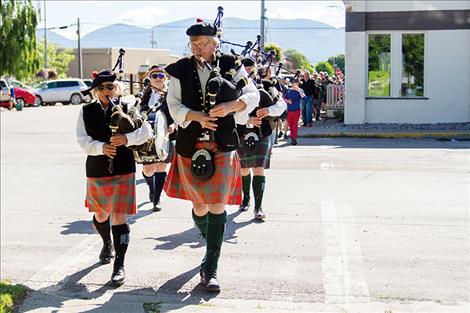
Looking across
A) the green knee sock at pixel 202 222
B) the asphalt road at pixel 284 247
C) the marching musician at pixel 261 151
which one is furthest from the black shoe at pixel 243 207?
the green knee sock at pixel 202 222

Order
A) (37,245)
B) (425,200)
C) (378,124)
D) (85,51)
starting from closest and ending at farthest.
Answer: (37,245)
(425,200)
(378,124)
(85,51)

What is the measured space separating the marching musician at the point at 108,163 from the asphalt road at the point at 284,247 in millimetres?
466

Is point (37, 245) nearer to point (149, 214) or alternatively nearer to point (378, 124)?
point (149, 214)

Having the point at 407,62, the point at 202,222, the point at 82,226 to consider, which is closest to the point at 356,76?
the point at 407,62

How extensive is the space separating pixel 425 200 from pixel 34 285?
5.45 metres

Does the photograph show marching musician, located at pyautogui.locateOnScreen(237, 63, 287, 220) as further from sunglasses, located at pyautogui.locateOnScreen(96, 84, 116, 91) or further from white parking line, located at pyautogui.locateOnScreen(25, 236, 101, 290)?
sunglasses, located at pyautogui.locateOnScreen(96, 84, 116, 91)

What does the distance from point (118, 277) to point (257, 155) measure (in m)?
2.89

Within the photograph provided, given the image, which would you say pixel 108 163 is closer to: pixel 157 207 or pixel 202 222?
pixel 202 222

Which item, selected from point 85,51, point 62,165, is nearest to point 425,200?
point 62,165

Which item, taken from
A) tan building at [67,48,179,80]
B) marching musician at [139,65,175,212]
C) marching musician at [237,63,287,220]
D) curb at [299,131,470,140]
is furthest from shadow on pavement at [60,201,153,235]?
tan building at [67,48,179,80]

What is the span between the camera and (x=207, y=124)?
17.3 feet

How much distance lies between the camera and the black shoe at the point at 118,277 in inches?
230

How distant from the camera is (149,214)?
8.90 meters

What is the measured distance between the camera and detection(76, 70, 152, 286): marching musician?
584cm
